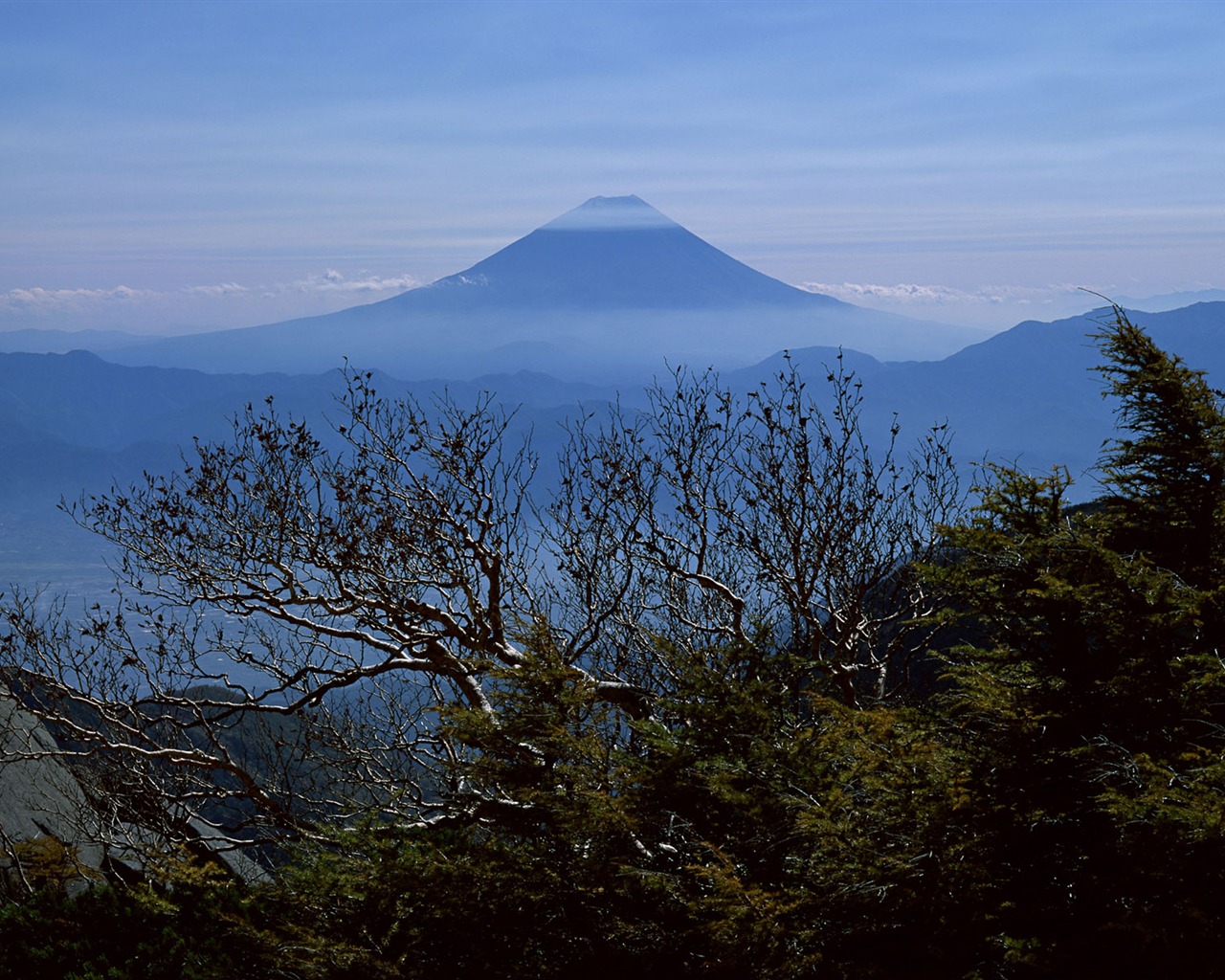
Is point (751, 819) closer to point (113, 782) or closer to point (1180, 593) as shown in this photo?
point (1180, 593)

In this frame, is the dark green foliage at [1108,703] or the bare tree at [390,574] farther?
the bare tree at [390,574]

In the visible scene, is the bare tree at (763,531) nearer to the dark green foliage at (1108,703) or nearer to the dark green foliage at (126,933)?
the dark green foliage at (126,933)

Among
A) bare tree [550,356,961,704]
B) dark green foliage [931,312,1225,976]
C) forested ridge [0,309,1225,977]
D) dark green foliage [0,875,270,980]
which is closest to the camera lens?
dark green foliage [931,312,1225,976]

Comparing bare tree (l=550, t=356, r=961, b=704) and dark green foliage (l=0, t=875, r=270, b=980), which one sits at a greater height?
bare tree (l=550, t=356, r=961, b=704)

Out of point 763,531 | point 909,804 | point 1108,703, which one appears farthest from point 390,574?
point 1108,703

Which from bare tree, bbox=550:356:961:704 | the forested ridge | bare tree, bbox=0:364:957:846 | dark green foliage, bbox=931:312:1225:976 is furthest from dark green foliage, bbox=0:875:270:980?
dark green foliage, bbox=931:312:1225:976

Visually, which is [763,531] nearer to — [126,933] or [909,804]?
[126,933]

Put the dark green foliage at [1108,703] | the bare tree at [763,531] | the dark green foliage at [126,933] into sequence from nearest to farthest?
1. the dark green foliage at [1108,703]
2. the dark green foliage at [126,933]
3. the bare tree at [763,531]

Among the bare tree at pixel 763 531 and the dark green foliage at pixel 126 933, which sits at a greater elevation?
the bare tree at pixel 763 531

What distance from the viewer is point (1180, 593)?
4699mm

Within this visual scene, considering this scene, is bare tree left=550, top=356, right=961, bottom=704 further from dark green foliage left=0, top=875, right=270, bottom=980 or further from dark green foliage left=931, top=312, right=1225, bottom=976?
dark green foliage left=931, top=312, right=1225, bottom=976

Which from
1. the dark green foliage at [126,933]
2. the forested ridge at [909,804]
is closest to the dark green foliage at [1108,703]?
the forested ridge at [909,804]

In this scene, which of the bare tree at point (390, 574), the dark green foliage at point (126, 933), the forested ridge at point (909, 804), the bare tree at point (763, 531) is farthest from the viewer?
the bare tree at point (763, 531)

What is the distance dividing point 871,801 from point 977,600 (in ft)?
3.93
